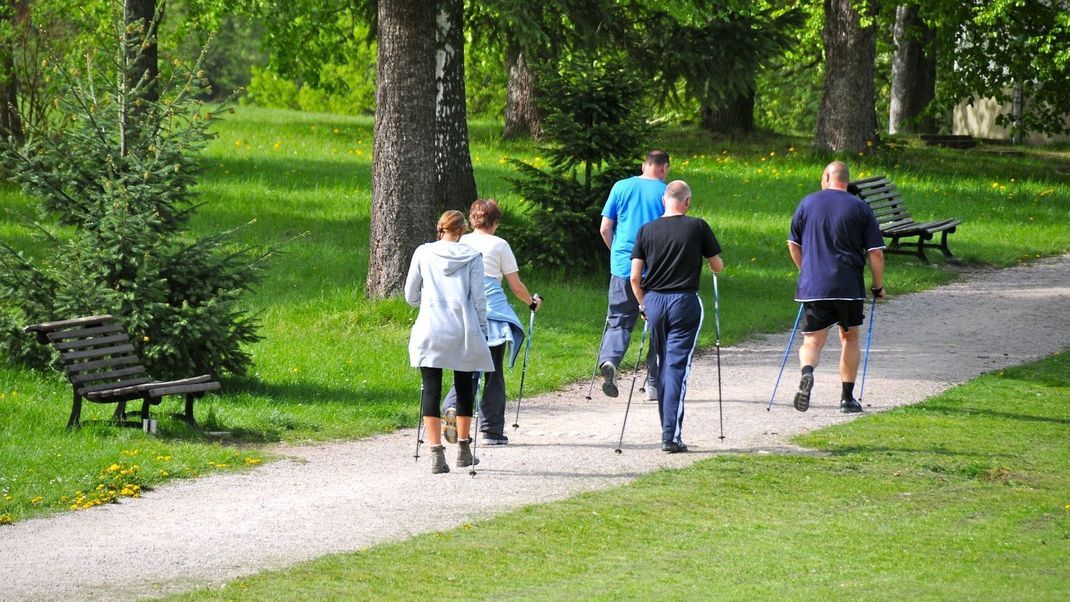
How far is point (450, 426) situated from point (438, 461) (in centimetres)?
63

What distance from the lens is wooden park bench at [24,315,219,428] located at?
1028 cm

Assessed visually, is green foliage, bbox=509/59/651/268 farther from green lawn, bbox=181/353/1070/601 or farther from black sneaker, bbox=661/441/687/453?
black sneaker, bbox=661/441/687/453

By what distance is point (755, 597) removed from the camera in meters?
6.93

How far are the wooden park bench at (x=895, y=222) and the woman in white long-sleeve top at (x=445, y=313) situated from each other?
11.4 m

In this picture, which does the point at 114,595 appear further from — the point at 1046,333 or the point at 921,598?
the point at 1046,333

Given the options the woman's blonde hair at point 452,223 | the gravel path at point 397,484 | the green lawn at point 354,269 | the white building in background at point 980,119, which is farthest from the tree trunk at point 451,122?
Answer: the white building in background at point 980,119

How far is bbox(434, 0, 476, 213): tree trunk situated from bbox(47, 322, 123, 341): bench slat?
28.6 ft

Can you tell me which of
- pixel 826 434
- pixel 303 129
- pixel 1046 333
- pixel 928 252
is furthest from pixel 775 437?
pixel 303 129

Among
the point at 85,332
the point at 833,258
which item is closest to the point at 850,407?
the point at 833,258

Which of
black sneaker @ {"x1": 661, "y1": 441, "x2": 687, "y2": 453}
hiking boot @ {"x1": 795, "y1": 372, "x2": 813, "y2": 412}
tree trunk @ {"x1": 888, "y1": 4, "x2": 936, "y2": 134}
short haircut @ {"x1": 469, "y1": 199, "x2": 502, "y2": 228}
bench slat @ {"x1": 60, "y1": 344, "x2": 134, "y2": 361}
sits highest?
tree trunk @ {"x1": 888, "y1": 4, "x2": 936, "y2": 134}

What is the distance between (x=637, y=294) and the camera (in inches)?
410

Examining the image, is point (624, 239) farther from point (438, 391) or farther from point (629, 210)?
point (438, 391)

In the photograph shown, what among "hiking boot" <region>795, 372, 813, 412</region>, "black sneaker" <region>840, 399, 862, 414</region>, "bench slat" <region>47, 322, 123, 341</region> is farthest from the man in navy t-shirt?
"bench slat" <region>47, 322, 123, 341</region>

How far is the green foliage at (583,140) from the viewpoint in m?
16.3
